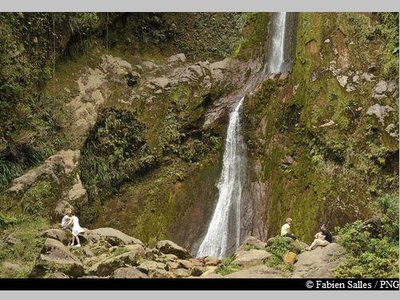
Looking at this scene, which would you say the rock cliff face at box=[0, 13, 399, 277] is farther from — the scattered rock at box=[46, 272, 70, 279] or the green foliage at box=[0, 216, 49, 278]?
the scattered rock at box=[46, 272, 70, 279]

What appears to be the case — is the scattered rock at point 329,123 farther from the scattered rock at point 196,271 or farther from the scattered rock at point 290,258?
the scattered rock at point 196,271

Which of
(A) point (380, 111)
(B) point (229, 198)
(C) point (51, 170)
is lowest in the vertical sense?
(B) point (229, 198)

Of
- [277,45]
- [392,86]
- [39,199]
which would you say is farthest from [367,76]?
[39,199]

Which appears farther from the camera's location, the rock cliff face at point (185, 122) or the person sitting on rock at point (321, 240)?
the rock cliff face at point (185, 122)

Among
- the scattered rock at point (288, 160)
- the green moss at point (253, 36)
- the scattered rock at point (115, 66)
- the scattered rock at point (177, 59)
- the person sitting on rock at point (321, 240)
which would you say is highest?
the green moss at point (253, 36)

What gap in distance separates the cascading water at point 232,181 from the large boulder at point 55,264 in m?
6.07

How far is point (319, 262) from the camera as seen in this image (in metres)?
12.9

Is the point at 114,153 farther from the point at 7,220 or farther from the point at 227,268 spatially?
the point at 227,268

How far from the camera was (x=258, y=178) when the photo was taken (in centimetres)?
1948

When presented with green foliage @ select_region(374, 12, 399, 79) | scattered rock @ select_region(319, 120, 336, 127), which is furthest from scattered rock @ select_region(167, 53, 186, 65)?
green foliage @ select_region(374, 12, 399, 79)

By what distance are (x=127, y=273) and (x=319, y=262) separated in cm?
436

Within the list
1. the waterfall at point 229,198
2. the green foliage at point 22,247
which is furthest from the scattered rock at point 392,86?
the green foliage at point 22,247

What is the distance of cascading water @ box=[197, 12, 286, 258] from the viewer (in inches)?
722

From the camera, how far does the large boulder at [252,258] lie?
13.2 metres
